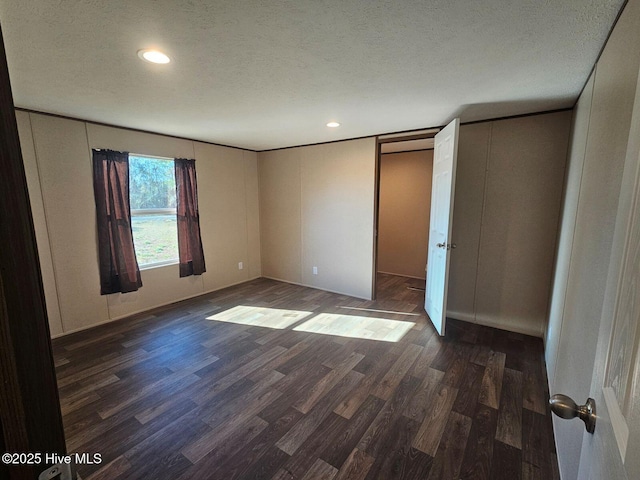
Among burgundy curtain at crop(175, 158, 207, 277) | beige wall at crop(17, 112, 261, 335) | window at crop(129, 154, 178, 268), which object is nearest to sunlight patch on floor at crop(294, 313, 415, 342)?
burgundy curtain at crop(175, 158, 207, 277)

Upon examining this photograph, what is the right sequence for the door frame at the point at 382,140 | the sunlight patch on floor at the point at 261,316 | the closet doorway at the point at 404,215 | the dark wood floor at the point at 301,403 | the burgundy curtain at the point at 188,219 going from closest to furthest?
the dark wood floor at the point at 301,403
the sunlight patch on floor at the point at 261,316
the door frame at the point at 382,140
the burgundy curtain at the point at 188,219
the closet doorway at the point at 404,215

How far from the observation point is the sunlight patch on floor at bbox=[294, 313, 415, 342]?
9.83 feet

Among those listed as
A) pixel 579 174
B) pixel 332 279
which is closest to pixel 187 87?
pixel 579 174

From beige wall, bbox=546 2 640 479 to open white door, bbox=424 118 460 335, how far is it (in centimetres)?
91

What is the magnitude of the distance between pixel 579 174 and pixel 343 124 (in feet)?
6.99

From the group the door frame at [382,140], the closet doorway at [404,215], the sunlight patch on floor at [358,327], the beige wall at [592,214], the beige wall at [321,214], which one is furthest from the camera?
the closet doorway at [404,215]

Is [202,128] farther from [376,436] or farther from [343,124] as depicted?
[376,436]

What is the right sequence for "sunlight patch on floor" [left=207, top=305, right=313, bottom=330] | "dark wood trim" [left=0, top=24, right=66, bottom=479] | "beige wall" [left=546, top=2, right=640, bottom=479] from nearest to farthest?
"dark wood trim" [left=0, top=24, right=66, bottom=479]
"beige wall" [left=546, top=2, right=640, bottom=479]
"sunlight patch on floor" [left=207, top=305, right=313, bottom=330]

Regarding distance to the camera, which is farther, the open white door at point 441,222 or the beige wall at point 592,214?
the open white door at point 441,222

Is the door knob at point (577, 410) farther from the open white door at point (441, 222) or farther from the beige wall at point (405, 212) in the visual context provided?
the beige wall at point (405, 212)

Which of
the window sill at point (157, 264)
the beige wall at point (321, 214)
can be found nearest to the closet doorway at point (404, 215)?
the beige wall at point (321, 214)

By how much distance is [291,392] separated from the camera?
83.3 inches

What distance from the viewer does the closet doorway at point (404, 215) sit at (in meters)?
4.87

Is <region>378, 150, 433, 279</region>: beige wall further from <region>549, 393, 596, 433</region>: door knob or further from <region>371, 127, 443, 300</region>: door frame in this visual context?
<region>549, 393, 596, 433</region>: door knob
